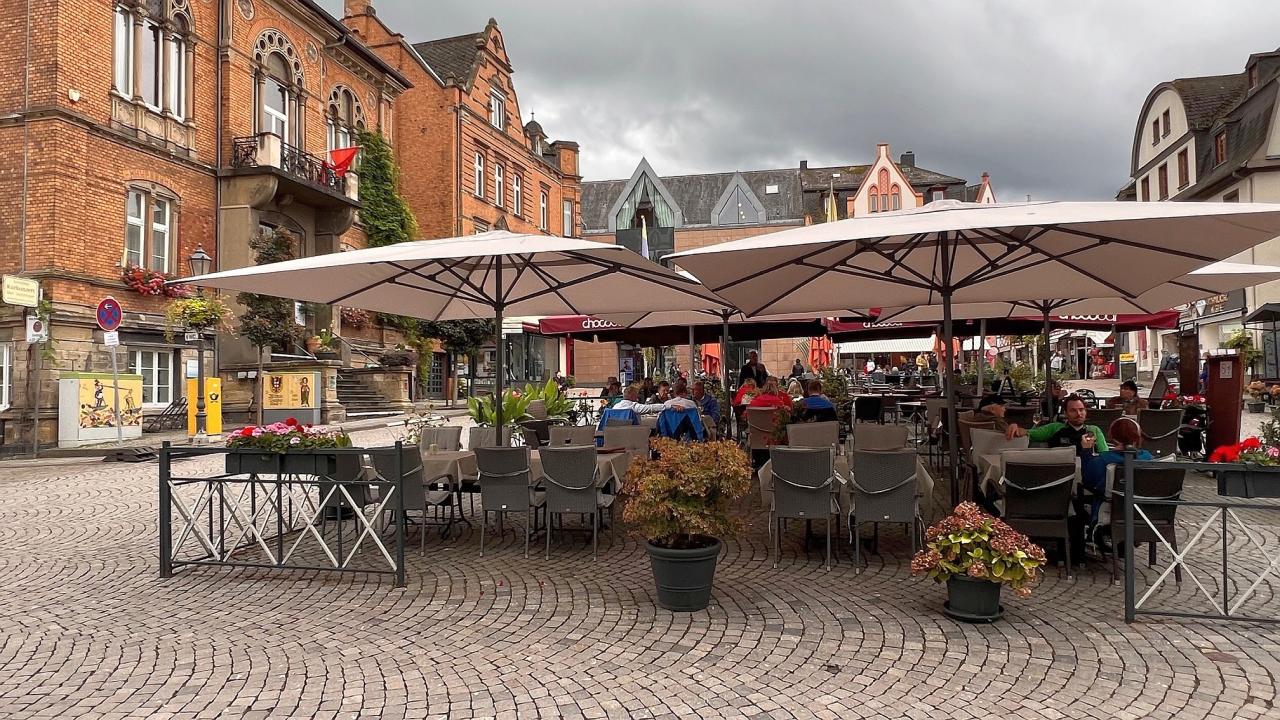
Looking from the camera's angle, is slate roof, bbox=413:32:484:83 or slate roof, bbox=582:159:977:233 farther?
slate roof, bbox=582:159:977:233

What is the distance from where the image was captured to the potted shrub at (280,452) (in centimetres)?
565

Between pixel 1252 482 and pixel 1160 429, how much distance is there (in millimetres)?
5288

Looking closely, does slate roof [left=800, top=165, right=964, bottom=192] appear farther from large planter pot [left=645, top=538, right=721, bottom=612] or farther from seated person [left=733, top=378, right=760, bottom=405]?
large planter pot [left=645, top=538, right=721, bottom=612]

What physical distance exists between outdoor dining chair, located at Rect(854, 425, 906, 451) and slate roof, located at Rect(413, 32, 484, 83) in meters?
30.3

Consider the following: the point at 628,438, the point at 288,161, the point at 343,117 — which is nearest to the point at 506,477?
the point at 628,438

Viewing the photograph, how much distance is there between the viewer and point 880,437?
7.86 meters

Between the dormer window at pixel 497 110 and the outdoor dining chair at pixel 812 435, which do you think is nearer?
the outdoor dining chair at pixel 812 435

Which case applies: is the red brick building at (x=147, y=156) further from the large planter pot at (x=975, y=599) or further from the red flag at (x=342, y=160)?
the large planter pot at (x=975, y=599)

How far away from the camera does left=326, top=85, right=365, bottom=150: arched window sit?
26109 mm

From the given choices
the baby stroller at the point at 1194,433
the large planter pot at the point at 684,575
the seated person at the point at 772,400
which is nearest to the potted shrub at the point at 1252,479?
the large planter pot at the point at 684,575

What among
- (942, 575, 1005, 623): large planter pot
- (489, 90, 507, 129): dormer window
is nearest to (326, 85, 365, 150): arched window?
(489, 90, 507, 129): dormer window

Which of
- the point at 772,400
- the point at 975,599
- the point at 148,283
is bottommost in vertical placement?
the point at 975,599

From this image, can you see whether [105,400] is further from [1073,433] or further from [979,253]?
[1073,433]

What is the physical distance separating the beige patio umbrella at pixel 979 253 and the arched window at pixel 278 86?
20.0 metres
